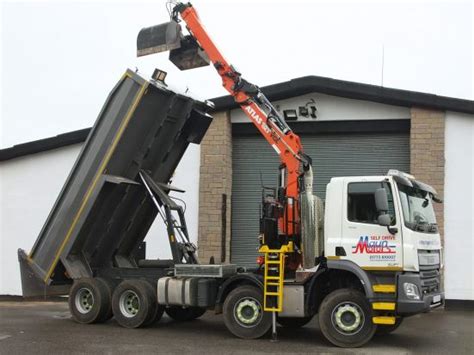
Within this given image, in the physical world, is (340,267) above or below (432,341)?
above

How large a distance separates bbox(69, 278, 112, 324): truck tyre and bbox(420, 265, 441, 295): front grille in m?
5.43

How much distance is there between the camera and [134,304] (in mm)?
10539

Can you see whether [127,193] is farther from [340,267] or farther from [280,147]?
[340,267]

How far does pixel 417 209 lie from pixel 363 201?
3.12ft

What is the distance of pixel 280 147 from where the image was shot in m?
10.4

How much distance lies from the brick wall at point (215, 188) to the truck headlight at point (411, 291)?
278 inches

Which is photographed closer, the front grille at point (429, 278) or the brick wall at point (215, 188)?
the front grille at point (429, 278)

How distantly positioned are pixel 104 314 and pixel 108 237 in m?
1.46

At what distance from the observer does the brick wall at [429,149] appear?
1405cm

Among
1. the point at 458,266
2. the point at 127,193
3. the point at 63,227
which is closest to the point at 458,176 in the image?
the point at 458,266

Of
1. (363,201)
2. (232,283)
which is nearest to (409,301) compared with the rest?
(363,201)

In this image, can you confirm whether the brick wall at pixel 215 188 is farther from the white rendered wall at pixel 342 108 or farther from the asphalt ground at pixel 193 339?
the asphalt ground at pixel 193 339

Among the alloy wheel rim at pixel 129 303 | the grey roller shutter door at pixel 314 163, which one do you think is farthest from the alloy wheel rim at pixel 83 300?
the grey roller shutter door at pixel 314 163

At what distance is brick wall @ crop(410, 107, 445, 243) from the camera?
14.1 metres
